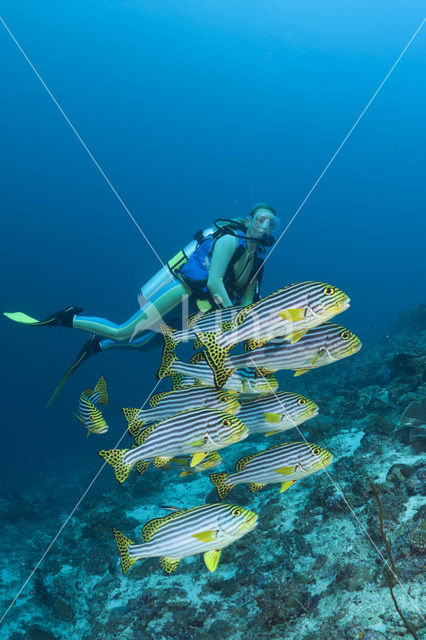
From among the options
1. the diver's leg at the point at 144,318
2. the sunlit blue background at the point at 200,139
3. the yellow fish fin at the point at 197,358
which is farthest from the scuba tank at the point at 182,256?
the sunlit blue background at the point at 200,139

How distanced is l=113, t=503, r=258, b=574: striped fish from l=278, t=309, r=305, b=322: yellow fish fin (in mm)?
1572

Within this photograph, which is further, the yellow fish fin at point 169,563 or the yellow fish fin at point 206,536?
the yellow fish fin at point 169,563

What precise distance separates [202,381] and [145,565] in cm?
332

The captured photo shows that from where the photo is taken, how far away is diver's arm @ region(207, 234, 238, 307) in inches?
192

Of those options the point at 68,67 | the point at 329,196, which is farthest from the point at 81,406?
the point at 329,196

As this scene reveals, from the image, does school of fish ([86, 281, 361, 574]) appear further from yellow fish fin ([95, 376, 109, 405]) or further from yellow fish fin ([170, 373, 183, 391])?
yellow fish fin ([95, 376, 109, 405])

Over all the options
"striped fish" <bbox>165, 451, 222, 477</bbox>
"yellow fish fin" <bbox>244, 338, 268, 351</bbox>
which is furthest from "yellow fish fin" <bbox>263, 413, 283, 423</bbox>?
"yellow fish fin" <bbox>244, 338, 268, 351</bbox>

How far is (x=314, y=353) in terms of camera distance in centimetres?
295

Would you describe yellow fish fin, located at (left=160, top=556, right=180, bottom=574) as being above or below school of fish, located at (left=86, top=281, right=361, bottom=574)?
below

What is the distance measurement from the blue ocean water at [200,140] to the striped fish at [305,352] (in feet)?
214

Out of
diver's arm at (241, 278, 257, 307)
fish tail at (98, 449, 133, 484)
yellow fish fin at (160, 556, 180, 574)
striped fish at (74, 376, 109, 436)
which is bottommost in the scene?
striped fish at (74, 376, 109, 436)

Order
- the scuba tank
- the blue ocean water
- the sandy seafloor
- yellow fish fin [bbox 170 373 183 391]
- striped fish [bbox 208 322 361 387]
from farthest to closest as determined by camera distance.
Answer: the blue ocean water < the scuba tank < yellow fish fin [bbox 170 373 183 391] < the sandy seafloor < striped fish [bbox 208 322 361 387]

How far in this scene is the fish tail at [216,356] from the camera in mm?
2891

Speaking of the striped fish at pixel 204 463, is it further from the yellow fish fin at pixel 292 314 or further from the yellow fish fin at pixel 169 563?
the yellow fish fin at pixel 292 314
